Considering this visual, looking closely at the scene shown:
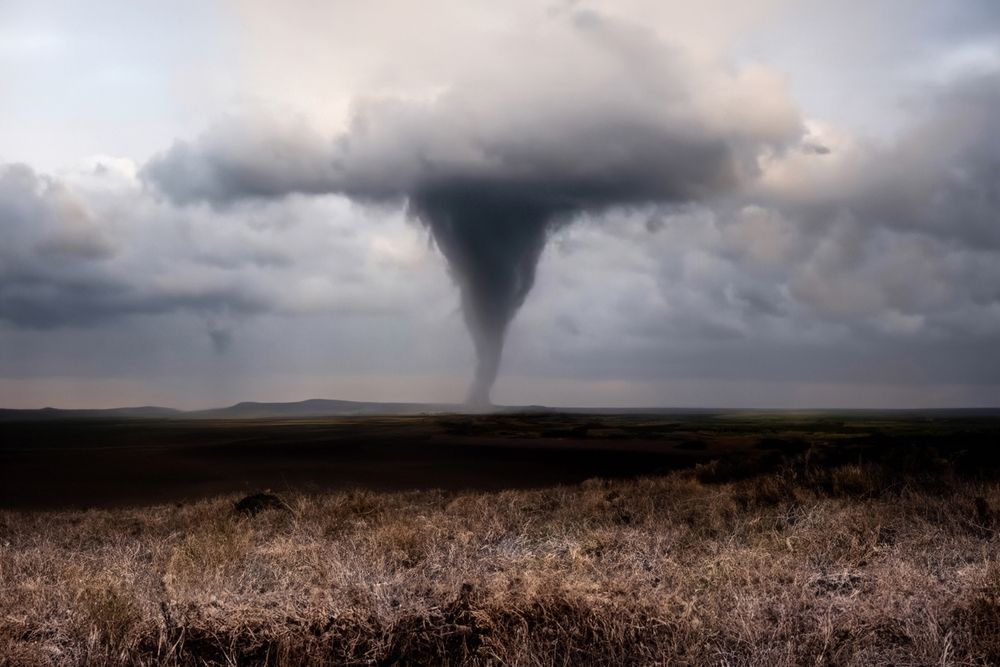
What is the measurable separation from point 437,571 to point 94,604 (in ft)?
9.52

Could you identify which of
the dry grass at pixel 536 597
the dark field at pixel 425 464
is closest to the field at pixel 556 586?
the dry grass at pixel 536 597

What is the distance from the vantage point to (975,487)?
40.5 feet

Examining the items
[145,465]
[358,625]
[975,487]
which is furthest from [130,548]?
[145,465]

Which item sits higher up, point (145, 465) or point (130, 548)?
point (130, 548)

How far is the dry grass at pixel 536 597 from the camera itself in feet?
16.3

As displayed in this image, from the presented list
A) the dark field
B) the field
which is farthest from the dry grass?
the dark field

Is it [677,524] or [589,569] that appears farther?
[677,524]

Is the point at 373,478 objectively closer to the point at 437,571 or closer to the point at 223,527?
the point at 223,527

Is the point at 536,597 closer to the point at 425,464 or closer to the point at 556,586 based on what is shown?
the point at 556,586

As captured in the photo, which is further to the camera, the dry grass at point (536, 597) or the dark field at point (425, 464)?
the dark field at point (425, 464)

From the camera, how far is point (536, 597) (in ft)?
17.9

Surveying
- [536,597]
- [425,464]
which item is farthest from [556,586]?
[425,464]

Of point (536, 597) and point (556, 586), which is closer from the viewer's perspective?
point (536, 597)

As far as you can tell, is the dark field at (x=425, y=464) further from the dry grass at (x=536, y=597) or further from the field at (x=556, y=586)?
the dry grass at (x=536, y=597)
